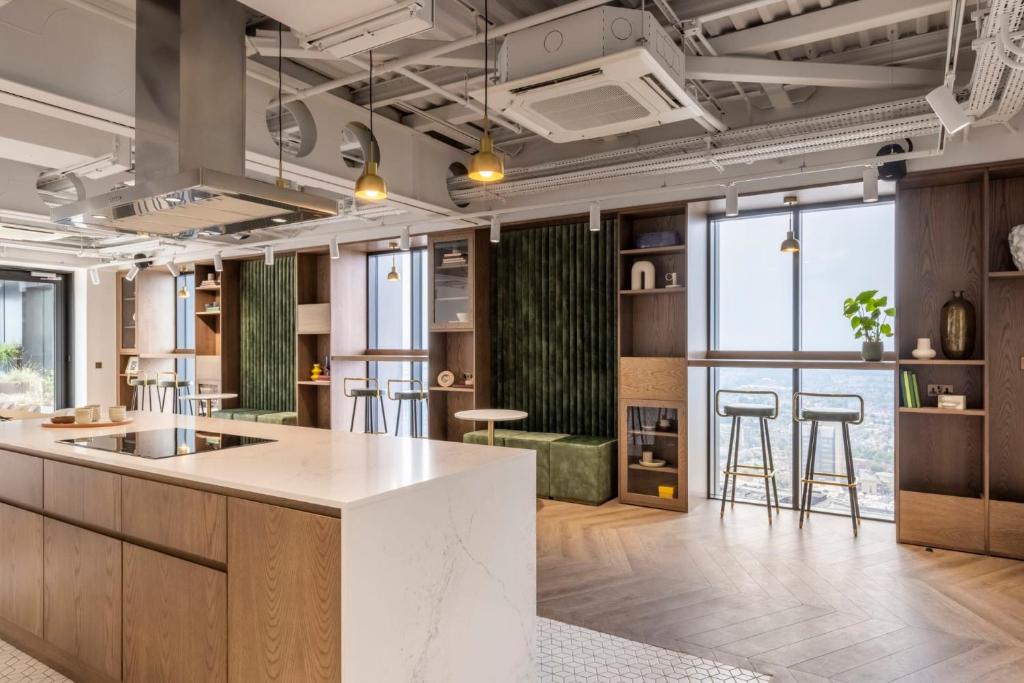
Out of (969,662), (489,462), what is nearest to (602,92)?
(489,462)

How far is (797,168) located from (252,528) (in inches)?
179

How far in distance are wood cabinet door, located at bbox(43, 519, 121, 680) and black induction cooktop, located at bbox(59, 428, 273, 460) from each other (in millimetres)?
365

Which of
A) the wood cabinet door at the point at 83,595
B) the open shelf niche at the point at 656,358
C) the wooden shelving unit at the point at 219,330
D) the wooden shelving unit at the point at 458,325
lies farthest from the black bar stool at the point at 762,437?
the wooden shelving unit at the point at 219,330

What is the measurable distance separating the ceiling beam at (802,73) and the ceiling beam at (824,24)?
0.11 meters

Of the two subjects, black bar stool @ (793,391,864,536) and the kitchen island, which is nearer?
the kitchen island

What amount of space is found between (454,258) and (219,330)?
14.9 ft

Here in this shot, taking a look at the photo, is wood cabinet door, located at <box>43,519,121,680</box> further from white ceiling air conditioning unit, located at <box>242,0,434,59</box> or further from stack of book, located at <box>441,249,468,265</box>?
stack of book, located at <box>441,249,468,265</box>

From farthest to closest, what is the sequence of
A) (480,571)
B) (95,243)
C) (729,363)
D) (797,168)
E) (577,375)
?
(95,243), (577,375), (729,363), (797,168), (480,571)

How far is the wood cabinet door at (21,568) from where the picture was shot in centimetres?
302

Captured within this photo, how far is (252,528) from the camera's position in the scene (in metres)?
2.14


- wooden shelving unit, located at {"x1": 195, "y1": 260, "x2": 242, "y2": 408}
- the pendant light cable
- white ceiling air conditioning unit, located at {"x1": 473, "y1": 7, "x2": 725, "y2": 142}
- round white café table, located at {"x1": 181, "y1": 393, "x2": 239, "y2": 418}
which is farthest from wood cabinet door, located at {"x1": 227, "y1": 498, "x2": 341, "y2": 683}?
wooden shelving unit, located at {"x1": 195, "y1": 260, "x2": 242, "y2": 408}

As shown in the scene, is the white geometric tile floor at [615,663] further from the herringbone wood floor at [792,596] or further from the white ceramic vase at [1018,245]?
the white ceramic vase at [1018,245]

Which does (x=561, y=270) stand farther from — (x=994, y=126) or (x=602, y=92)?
(x=994, y=126)

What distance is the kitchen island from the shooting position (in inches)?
79.3
